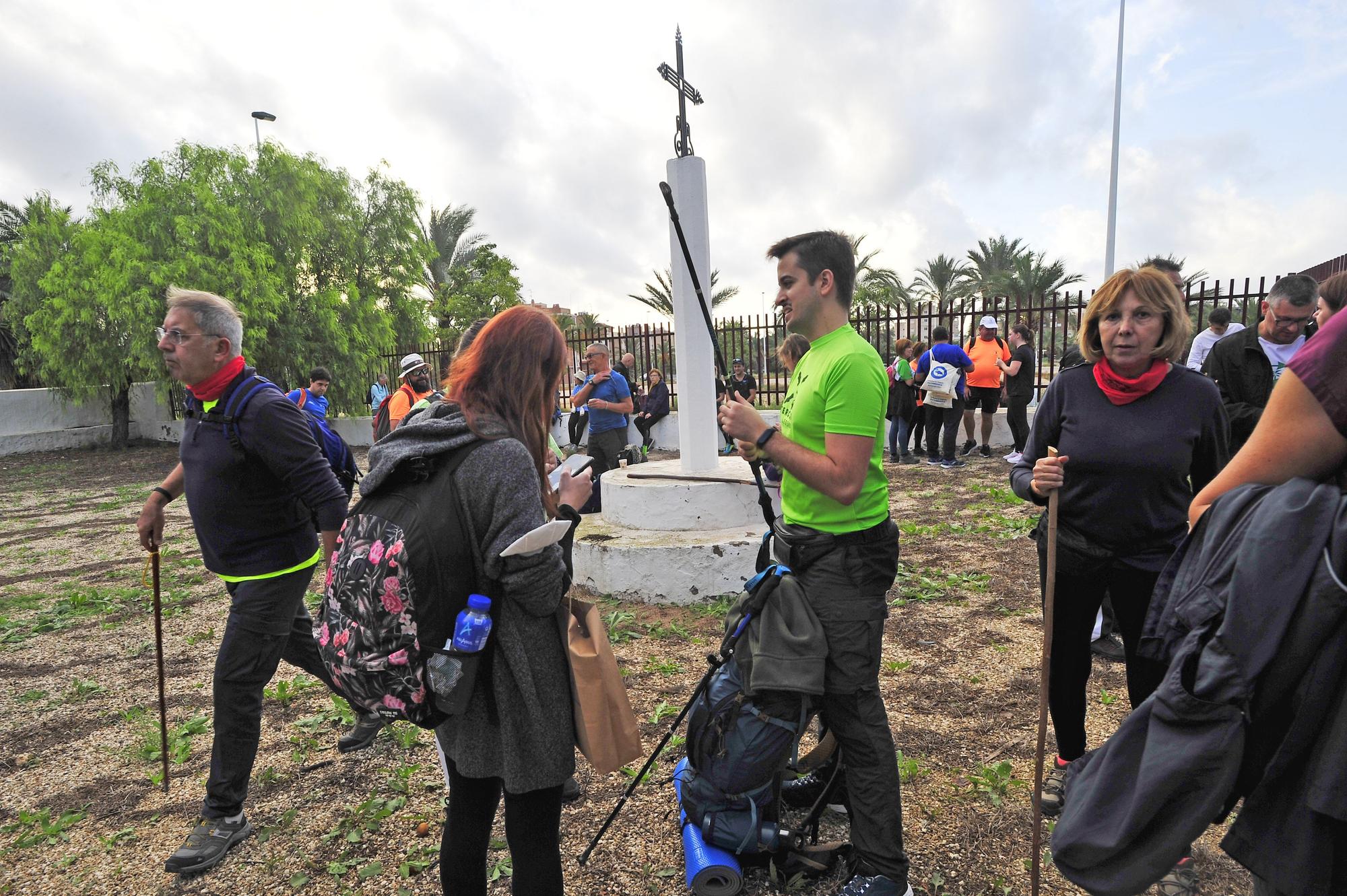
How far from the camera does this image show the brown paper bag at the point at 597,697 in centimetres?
182

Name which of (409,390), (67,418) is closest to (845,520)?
(409,390)

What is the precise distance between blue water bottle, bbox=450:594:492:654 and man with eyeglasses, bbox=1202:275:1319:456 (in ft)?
12.9

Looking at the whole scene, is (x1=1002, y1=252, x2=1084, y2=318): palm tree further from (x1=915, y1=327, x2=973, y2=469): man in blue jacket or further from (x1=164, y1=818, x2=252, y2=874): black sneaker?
(x1=164, y1=818, x2=252, y2=874): black sneaker

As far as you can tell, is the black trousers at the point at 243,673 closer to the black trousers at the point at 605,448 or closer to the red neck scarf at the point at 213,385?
the red neck scarf at the point at 213,385

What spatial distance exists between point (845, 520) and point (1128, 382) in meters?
1.04

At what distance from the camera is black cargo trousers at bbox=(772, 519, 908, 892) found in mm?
2168

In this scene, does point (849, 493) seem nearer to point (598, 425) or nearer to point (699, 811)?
point (699, 811)

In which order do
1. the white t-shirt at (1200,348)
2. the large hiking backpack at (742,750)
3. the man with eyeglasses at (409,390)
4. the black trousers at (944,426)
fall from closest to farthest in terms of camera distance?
the large hiking backpack at (742,750) < the white t-shirt at (1200,348) < the man with eyeglasses at (409,390) < the black trousers at (944,426)

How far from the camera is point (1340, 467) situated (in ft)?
4.05

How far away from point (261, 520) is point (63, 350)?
20190mm

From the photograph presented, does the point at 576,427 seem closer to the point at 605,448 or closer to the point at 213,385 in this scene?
the point at 605,448

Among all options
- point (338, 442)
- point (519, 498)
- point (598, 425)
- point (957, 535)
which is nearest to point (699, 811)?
point (519, 498)

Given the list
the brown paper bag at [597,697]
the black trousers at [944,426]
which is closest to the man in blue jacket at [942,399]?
the black trousers at [944,426]

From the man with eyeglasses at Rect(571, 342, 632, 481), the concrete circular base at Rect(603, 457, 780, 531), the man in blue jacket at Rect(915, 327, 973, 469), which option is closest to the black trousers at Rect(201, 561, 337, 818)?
the concrete circular base at Rect(603, 457, 780, 531)
